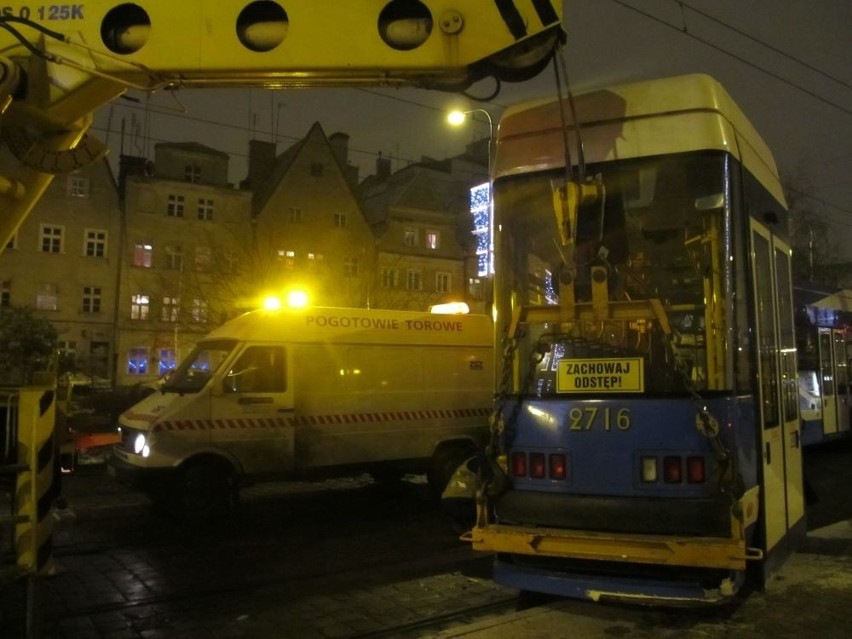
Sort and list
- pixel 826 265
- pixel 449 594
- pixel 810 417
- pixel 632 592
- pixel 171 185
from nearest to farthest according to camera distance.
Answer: pixel 632 592, pixel 449 594, pixel 810 417, pixel 171 185, pixel 826 265

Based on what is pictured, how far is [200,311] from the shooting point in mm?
28891

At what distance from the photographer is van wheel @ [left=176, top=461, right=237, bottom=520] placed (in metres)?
9.37

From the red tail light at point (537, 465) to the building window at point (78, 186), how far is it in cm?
3493

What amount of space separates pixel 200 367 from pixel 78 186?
1153 inches

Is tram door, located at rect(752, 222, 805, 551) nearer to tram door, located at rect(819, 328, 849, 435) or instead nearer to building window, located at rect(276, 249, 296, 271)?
tram door, located at rect(819, 328, 849, 435)

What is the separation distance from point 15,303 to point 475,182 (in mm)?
28837

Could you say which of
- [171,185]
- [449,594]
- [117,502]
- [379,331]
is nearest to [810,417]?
[379,331]

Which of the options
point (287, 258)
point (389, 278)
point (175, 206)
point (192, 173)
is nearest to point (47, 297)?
point (175, 206)

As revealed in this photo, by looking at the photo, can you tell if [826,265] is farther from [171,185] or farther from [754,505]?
[754,505]

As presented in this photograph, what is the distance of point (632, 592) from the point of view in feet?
16.0

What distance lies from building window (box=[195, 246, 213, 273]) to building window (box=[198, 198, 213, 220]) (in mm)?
2058

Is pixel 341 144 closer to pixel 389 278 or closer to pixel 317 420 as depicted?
pixel 389 278

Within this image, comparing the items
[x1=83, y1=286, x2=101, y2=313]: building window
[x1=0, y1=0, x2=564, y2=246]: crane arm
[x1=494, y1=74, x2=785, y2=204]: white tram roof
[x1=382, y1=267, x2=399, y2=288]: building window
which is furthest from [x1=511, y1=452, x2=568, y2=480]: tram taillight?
[x1=83, y1=286, x2=101, y2=313]: building window

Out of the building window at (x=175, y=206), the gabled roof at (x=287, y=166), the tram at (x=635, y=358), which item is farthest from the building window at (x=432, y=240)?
the tram at (x=635, y=358)
